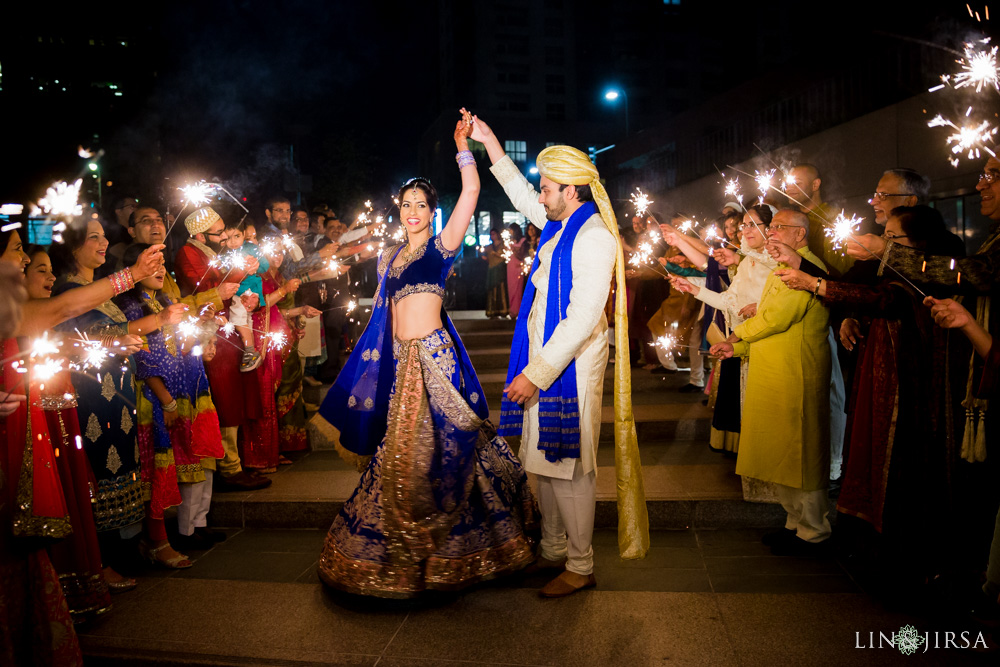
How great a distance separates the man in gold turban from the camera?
3.06m

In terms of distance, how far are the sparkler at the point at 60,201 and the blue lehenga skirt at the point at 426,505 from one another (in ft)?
5.34

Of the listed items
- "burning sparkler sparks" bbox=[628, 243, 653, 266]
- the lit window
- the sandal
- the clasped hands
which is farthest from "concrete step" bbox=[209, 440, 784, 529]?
the lit window

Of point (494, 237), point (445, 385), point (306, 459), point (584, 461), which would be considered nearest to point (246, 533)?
point (306, 459)

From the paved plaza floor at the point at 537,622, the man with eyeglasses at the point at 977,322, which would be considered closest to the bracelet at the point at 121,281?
the paved plaza floor at the point at 537,622

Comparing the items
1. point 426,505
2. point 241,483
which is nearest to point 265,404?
point 241,483

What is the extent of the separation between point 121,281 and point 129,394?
979mm

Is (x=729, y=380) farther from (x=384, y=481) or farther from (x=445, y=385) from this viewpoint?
(x=384, y=481)

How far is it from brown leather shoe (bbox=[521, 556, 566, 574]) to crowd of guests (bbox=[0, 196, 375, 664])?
6.39 feet

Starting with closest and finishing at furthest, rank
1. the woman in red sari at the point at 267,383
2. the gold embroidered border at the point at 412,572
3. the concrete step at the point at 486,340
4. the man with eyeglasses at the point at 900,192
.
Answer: the gold embroidered border at the point at 412,572, the man with eyeglasses at the point at 900,192, the woman in red sari at the point at 267,383, the concrete step at the point at 486,340

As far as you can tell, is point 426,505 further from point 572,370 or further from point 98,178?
point 98,178

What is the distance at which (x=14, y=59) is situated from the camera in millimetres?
12844

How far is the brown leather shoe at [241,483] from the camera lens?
183 inches

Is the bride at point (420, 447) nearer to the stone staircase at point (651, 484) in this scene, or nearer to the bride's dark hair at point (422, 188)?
the bride's dark hair at point (422, 188)

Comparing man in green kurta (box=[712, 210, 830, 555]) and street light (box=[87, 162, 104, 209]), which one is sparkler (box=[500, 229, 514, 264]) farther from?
street light (box=[87, 162, 104, 209])
